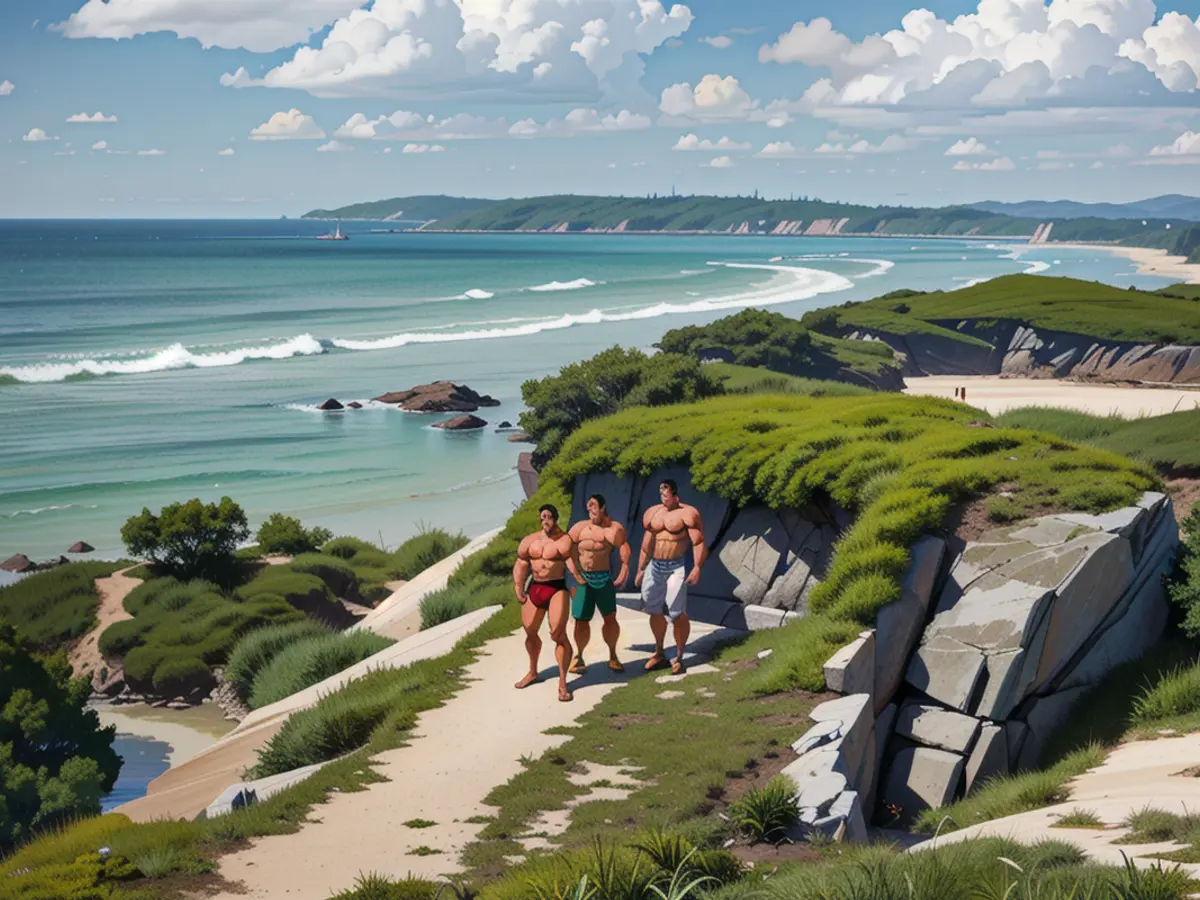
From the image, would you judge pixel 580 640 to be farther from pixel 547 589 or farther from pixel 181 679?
pixel 181 679

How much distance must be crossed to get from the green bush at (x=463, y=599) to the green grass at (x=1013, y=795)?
876 cm

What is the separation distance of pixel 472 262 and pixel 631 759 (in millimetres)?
178118

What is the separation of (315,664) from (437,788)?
29.1ft

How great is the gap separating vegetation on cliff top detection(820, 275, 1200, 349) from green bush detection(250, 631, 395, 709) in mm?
42876

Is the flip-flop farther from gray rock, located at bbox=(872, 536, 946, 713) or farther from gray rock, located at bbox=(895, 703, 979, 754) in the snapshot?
gray rock, located at bbox=(895, 703, 979, 754)

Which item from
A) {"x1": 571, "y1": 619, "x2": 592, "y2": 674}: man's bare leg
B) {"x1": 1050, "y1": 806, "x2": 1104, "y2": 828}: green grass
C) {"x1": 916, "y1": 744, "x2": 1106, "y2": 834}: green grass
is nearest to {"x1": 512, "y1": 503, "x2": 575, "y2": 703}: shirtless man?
{"x1": 571, "y1": 619, "x2": 592, "y2": 674}: man's bare leg

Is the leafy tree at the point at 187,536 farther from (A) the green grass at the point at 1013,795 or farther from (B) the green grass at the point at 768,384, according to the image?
(A) the green grass at the point at 1013,795

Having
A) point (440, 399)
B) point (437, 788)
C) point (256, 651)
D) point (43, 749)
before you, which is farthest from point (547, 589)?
point (440, 399)

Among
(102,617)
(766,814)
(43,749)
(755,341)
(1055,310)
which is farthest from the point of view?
(1055,310)

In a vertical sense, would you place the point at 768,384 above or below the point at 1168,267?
below

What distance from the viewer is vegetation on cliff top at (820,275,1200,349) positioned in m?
55.0

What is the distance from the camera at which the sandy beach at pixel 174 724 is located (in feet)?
72.0

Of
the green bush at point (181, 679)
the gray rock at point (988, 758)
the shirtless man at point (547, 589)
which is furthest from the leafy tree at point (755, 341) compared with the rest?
the gray rock at point (988, 758)

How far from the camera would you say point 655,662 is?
14.9 m
